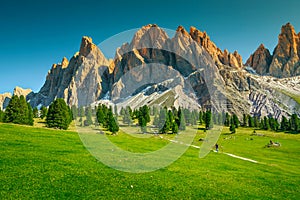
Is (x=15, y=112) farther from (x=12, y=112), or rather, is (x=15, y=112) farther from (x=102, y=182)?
(x=102, y=182)

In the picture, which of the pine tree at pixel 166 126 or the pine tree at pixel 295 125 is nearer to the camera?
the pine tree at pixel 166 126

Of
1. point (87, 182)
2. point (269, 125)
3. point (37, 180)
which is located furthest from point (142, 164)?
point (269, 125)

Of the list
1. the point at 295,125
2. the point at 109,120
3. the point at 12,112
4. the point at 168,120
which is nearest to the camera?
the point at 12,112

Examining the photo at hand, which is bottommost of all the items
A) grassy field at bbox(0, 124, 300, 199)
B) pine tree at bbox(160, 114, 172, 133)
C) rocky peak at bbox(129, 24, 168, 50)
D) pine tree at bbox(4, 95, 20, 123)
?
grassy field at bbox(0, 124, 300, 199)

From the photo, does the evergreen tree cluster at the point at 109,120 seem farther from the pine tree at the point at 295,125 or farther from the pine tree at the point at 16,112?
the pine tree at the point at 295,125

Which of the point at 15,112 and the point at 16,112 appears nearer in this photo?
the point at 15,112

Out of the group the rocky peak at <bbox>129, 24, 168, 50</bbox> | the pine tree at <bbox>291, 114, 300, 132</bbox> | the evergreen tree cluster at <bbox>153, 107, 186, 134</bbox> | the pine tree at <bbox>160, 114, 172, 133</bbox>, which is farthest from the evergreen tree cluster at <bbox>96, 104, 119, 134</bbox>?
the pine tree at <bbox>291, 114, 300, 132</bbox>

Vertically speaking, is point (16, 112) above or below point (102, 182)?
above

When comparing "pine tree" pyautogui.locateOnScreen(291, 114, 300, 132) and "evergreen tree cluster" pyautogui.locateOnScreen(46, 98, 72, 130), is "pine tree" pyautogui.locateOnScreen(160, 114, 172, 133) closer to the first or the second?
"evergreen tree cluster" pyautogui.locateOnScreen(46, 98, 72, 130)

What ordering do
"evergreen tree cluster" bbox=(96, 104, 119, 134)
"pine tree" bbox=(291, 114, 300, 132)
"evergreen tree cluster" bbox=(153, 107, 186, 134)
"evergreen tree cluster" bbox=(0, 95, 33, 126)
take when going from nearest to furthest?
"evergreen tree cluster" bbox=(153, 107, 186, 134) → "evergreen tree cluster" bbox=(96, 104, 119, 134) → "evergreen tree cluster" bbox=(0, 95, 33, 126) → "pine tree" bbox=(291, 114, 300, 132)

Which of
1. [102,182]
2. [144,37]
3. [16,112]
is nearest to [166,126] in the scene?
[16,112]

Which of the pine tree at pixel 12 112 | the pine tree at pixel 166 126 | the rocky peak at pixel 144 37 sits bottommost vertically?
the pine tree at pixel 166 126

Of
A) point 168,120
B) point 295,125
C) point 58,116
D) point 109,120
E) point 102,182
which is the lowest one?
point 102,182

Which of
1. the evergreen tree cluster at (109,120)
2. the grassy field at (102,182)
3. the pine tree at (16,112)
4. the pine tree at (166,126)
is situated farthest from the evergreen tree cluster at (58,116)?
the grassy field at (102,182)
